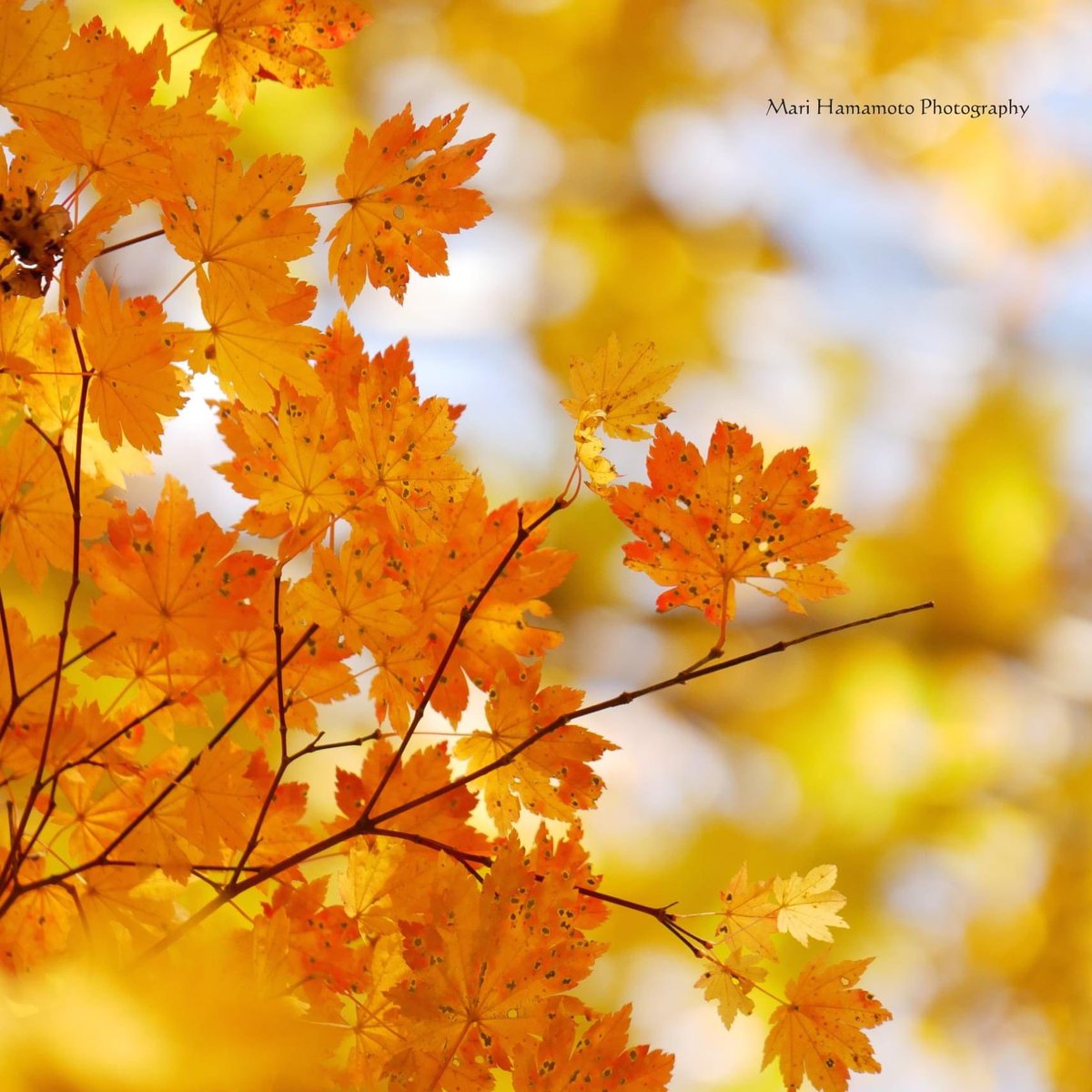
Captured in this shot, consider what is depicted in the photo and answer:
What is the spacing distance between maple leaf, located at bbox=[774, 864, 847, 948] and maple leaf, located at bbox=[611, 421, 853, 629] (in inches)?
5.5

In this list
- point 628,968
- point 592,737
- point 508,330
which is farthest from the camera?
point 508,330

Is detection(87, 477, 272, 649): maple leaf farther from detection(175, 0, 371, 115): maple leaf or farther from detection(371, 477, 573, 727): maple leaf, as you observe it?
detection(175, 0, 371, 115): maple leaf

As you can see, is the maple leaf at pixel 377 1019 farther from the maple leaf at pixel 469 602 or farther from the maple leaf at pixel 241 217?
the maple leaf at pixel 241 217

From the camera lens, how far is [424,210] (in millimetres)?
563

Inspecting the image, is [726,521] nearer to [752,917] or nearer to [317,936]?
[752,917]

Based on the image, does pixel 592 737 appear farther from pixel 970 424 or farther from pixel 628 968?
pixel 970 424

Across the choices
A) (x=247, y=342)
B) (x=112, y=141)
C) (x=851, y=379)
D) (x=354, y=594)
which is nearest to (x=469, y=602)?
(x=354, y=594)

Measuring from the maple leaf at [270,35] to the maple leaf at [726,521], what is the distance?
30 cm

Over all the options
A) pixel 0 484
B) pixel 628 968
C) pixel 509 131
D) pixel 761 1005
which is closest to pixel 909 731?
pixel 761 1005

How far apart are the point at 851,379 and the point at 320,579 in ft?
5.45

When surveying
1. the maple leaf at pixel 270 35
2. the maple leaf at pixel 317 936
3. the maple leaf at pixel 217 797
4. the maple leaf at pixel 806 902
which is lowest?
the maple leaf at pixel 317 936

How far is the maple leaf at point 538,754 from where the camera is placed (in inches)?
20.9

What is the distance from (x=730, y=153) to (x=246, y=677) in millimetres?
1704

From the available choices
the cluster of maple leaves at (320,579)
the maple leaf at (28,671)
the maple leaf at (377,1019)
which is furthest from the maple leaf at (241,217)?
the maple leaf at (377,1019)
